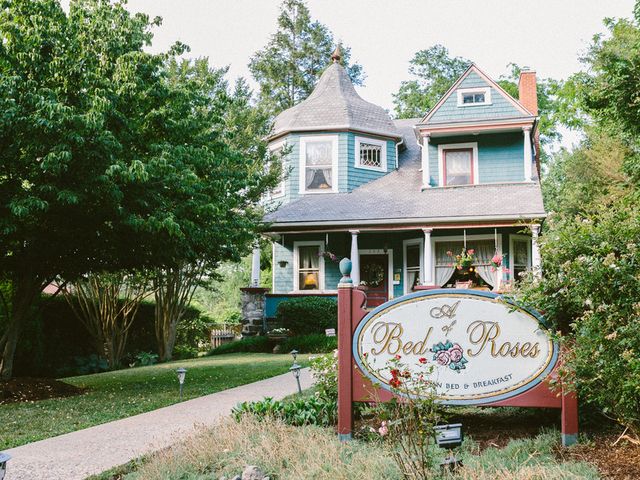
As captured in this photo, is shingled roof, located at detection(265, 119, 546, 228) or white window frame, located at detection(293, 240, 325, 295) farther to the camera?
white window frame, located at detection(293, 240, 325, 295)

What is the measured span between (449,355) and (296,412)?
1.62 m

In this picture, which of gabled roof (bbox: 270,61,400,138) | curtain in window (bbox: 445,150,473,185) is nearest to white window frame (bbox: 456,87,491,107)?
curtain in window (bbox: 445,150,473,185)

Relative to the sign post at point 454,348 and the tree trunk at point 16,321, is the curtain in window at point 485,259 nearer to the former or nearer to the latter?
the tree trunk at point 16,321

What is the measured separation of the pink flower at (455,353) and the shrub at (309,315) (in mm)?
10835

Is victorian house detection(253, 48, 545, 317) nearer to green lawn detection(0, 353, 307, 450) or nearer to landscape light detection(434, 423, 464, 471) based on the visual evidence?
green lawn detection(0, 353, 307, 450)

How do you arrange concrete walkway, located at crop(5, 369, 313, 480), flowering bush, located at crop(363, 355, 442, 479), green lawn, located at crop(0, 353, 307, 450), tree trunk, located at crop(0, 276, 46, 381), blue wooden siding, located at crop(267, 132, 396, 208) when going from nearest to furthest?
flowering bush, located at crop(363, 355, 442, 479) → concrete walkway, located at crop(5, 369, 313, 480) → green lawn, located at crop(0, 353, 307, 450) → tree trunk, located at crop(0, 276, 46, 381) → blue wooden siding, located at crop(267, 132, 396, 208)

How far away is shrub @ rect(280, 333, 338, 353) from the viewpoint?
1472 cm

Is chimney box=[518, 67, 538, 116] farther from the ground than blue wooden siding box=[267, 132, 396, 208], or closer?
farther from the ground

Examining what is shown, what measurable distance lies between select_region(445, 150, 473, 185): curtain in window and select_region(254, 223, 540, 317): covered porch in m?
1.72

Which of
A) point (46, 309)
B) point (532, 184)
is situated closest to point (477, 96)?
point (532, 184)

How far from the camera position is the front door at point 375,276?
58.0 ft

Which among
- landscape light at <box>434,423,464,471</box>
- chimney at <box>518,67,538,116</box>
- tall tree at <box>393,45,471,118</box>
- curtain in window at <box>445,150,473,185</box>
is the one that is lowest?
landscape light at <box>434,423,464,471</box>

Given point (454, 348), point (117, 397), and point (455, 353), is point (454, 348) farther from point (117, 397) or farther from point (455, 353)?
point (117, 397)

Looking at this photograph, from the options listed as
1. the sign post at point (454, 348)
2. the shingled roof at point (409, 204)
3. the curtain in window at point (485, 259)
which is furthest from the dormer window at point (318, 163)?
the sign post at point (454, 348)
